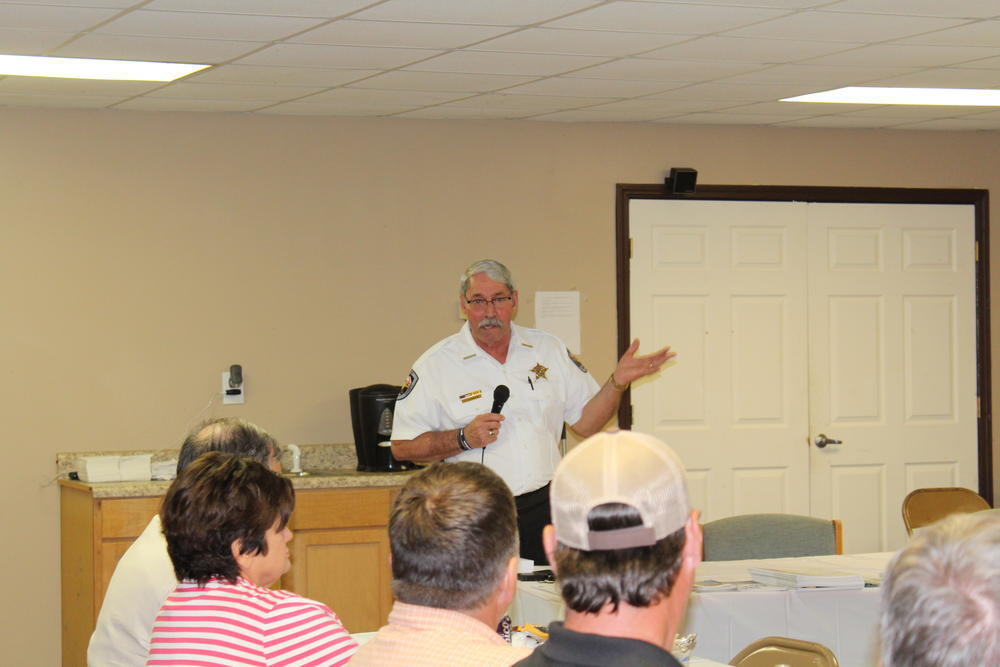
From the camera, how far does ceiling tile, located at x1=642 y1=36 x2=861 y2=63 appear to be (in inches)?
182

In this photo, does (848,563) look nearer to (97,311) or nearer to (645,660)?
(645,660)

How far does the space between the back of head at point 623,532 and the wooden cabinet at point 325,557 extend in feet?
12.8

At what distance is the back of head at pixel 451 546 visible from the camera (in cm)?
225

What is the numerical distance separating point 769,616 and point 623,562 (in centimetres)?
212

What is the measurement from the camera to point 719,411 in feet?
22.5

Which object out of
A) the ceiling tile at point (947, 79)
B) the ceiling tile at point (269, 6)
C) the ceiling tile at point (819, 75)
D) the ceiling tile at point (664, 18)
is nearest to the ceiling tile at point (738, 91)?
the ceiling tile at point (819, 75)

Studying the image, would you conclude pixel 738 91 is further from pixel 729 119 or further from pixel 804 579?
pixel 804 579

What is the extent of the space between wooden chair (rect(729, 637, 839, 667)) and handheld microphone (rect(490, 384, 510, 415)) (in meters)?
1.73

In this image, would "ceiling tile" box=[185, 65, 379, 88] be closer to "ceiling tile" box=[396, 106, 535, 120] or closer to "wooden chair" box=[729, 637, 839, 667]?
"ceiling tile" box=[396, 106, 535, 120]

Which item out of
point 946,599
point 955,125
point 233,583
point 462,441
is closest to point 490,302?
point 462,441

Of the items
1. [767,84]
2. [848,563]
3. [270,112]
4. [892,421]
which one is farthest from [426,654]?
[892,421]

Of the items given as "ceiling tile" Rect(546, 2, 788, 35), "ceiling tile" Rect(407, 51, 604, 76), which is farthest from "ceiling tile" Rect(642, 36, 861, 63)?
"ceiling tile" Rect(407, 51, 604, 76)

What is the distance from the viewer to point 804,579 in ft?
12.6

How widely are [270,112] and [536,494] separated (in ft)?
7.91
